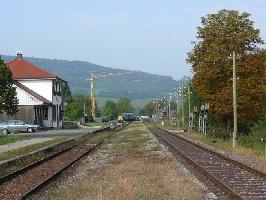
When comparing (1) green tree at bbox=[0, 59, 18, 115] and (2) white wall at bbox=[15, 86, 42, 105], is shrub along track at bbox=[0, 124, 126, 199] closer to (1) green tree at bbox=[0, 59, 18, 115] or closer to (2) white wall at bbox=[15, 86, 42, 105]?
(1) green tree at bbox=[0, 59, 18, 115]

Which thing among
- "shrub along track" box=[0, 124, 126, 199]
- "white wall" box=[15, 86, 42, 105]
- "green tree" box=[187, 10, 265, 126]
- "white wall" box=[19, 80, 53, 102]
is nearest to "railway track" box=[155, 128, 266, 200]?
"shrub along track" box=[0, 124, 126, 199]

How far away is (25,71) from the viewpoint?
8131cm

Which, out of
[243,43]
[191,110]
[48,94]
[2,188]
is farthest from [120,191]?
[48,94]

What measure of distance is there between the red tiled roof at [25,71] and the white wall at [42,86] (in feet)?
2.27

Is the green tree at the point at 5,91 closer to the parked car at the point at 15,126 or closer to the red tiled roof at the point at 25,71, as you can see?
the parked car at the point at 15,126

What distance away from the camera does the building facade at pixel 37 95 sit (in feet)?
236

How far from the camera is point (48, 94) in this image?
78250 millimetres

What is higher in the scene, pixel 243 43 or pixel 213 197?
pixel 243 43

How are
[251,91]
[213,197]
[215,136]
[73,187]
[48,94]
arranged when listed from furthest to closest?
[48,94], [215,136], [251,91], [73,187], [213,197]

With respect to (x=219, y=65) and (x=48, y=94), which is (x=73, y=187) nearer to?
(x=219, y=65)

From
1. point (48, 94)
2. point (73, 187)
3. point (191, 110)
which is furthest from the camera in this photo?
point (48, 94)

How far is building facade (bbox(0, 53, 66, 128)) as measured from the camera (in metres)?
72.1

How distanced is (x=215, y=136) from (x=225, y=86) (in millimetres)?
5762

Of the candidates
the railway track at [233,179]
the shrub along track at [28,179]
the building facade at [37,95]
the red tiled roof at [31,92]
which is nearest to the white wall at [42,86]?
the building facade at [37,95]
